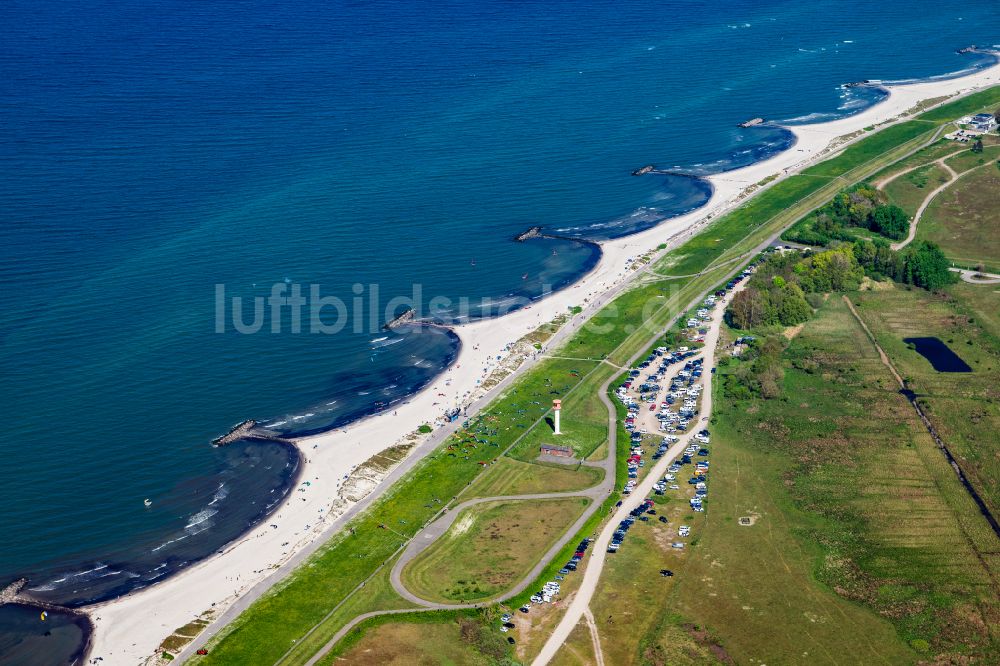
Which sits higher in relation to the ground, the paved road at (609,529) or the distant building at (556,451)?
the distant building at (556,451)

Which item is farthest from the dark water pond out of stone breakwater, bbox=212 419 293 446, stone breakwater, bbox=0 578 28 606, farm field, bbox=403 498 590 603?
stone breakwater, bbox=0 578 28 606

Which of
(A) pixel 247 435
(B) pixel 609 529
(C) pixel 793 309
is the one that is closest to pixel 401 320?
(A) pixel 247 435

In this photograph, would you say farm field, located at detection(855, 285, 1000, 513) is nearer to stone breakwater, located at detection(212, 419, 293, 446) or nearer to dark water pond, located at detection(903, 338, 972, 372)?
dark water pond, located at detection(903, 338, 972, 372)

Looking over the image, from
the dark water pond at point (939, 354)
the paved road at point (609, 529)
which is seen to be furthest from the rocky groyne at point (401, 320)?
the dark water pond at point (939, 354)

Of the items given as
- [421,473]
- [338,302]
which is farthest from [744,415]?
[338,302]

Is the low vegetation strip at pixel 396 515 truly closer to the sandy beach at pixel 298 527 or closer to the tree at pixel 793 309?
the sandy beach at pixel 298 527

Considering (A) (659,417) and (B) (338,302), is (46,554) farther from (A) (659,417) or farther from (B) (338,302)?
(A) (659,417)
